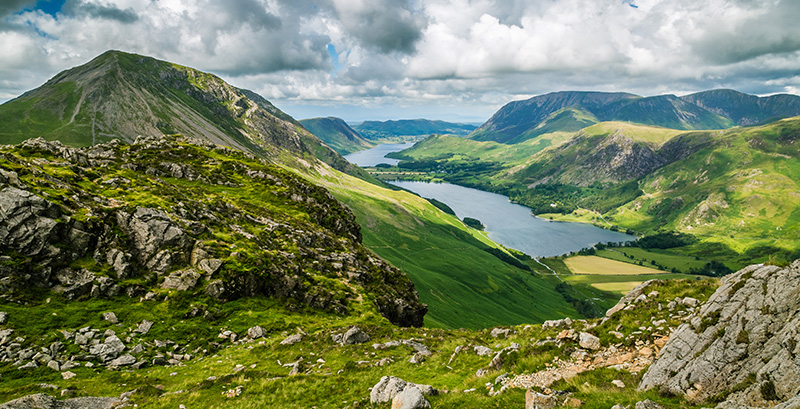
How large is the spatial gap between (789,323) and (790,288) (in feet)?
6.28

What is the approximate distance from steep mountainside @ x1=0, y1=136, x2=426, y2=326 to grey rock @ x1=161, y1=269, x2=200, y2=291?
0.09 metres

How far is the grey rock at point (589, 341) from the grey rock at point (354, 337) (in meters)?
19.2

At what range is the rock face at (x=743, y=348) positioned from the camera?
1085 centimetres

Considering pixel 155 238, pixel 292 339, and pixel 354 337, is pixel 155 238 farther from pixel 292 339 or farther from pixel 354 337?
pixel 354 337

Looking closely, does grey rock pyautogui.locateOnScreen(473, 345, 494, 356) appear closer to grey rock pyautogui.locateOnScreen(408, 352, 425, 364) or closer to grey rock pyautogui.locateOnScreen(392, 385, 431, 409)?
grey rock pyautogui.locateOnScreen(408, 352, 425, 364)

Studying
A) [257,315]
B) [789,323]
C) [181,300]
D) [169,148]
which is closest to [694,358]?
[789,323]

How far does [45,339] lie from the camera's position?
2466cm

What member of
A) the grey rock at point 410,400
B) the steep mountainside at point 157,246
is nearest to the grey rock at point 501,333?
the grey rock at point 410,400

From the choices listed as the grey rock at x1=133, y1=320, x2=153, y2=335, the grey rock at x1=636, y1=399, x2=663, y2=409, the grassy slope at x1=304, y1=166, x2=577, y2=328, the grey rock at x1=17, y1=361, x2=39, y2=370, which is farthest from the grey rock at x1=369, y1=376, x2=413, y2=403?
the grassy slope at x1=304, y1=166, x2=577, y2=328

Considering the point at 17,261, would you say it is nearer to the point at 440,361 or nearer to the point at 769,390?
the point at 440,361

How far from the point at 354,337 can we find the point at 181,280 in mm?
19239

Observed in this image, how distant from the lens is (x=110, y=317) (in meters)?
29.3

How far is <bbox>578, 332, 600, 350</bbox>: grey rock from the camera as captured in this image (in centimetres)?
1894

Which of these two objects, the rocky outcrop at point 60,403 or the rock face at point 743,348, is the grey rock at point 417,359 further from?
the rocky outcrop at point 60,403
